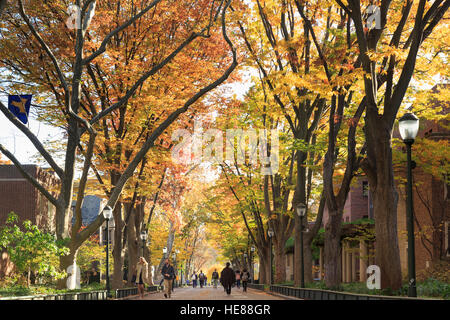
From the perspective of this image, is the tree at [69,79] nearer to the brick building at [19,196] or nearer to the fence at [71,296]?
the fence at [71,296]

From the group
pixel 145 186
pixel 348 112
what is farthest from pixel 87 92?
pixel 348 112

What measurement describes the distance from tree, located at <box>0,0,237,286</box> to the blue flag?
93cm

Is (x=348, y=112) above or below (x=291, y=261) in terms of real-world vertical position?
above

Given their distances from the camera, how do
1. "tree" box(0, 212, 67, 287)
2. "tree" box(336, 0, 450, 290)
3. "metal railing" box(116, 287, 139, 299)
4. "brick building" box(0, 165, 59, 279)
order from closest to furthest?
"tree" box(336, 0, 450, 290), "tree" box(0, 212, 67, 287), "metal railing" box(116, 287, 139, 299), "brick building" box(0, 165, 59, 279)

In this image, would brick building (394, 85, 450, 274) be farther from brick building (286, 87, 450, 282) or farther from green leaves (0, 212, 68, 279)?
green leaves (0, 212, 68, 279)

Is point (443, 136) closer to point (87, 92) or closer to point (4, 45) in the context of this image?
point (87, 92)

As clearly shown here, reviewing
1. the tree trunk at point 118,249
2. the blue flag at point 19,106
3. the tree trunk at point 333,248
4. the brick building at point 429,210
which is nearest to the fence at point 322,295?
the tree trunk at point 333,248

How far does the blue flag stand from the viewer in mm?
21814

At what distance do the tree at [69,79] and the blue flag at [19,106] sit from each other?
926mm

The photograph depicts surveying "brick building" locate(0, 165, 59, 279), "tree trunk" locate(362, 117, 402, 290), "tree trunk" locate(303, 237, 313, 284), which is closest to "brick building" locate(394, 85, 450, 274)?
"tree trunk" locate(303, 237, 313, 284)

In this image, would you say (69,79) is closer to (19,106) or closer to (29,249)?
(19,106)

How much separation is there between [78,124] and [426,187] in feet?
65.1

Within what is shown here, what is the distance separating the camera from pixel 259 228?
42.2m

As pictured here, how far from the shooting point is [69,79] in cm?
2408
